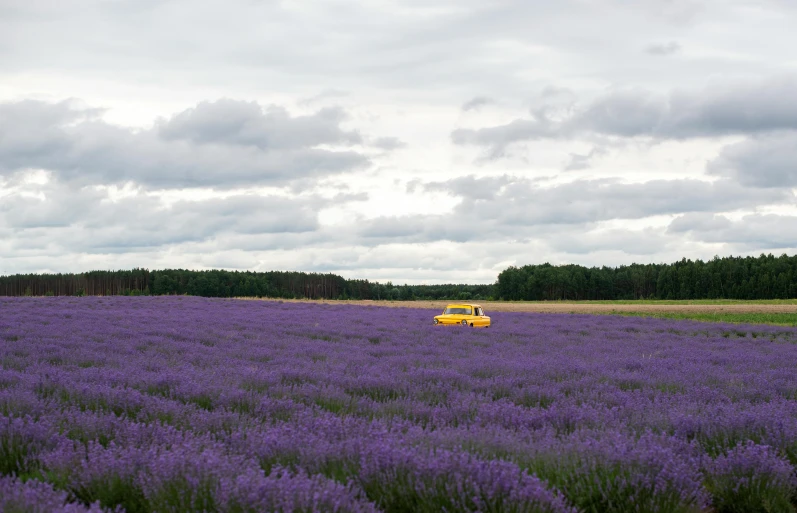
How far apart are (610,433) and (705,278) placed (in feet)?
336

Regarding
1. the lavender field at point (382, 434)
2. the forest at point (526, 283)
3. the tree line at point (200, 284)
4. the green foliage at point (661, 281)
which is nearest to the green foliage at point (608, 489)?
the lavender field at point (382, 434)

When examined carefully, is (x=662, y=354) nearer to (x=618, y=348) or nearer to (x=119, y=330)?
(x=618, y=348)

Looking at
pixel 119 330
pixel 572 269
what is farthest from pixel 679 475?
pixel 572 269

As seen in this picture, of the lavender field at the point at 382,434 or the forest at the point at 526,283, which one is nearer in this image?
the lavender field at the point at 382,434

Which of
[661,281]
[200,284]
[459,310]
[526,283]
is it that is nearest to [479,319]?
[459,310]

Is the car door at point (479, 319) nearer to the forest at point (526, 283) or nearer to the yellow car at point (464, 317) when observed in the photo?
the yellow car at point (464, 317)

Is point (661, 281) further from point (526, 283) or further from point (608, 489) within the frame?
point (608, 489)

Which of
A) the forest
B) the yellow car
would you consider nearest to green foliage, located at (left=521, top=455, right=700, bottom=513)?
the yellow car

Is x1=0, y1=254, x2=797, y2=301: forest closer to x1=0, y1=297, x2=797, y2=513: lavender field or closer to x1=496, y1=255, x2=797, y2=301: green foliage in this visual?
x1=496, y1=255, x2=797, y2=301: green foliage

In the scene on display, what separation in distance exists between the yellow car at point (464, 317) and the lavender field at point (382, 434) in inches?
402

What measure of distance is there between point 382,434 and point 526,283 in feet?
335

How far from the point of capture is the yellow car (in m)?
21.0

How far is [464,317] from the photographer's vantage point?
→ 21172 mm

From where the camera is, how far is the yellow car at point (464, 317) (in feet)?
69.0
